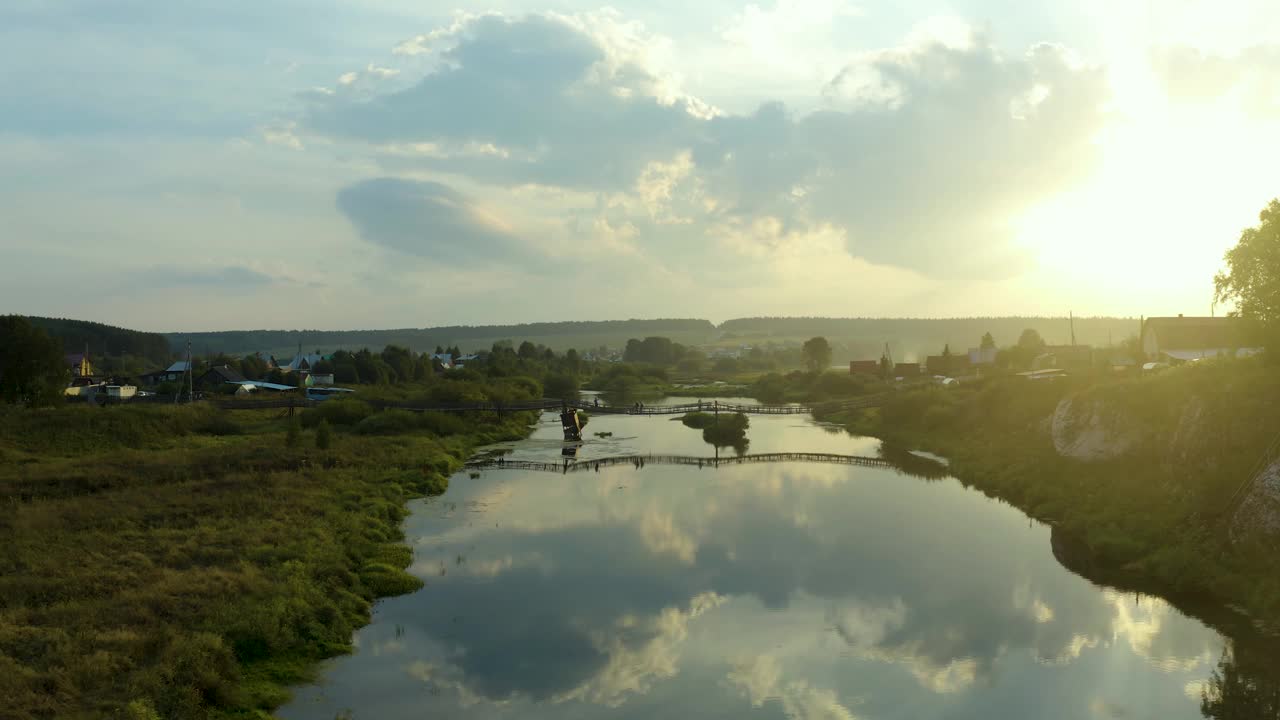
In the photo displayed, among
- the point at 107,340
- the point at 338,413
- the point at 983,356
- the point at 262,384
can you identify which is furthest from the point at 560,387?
the point at 107,340

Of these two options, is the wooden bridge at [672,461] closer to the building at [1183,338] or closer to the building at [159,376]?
the building at [1183,338]

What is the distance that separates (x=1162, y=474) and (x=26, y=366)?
7588cm

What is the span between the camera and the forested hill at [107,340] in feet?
544

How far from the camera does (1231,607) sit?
2464cm

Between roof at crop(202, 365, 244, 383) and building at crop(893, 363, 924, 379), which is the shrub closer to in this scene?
roof at crop(202, 365, 244, 383)

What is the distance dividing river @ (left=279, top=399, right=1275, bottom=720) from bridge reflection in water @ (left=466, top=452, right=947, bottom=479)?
13009mm

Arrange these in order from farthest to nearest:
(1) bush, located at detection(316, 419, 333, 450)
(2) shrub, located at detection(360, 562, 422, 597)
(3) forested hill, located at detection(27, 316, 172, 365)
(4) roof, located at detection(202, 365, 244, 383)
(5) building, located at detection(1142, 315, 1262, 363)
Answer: (3) forested hill, located at detection(27, 316, 172, 365), (4) roof, located at detection(202, 365, 244, 383), (5) building, located at detection(1142, 315, 1262, 363), (1) bush, located at detection(316, 419, 333, 450), (2) shrub, located at detection(360, 562, 422, 597)

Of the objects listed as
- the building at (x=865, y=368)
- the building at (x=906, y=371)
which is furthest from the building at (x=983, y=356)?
the building at (x=865, y=368)

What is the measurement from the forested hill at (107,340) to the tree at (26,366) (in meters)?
113

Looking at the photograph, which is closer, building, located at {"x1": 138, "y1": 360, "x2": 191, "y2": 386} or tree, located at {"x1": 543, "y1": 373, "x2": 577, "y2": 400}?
building, located at {"x1": 138, "y1": 360, "x2": 191, "y2": 386}

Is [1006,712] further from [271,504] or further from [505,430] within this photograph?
[505,430]

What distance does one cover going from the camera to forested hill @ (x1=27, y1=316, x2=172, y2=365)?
166 meters

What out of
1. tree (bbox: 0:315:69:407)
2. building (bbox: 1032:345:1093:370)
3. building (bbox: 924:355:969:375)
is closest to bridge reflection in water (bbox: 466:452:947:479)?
building (bbox: 1032:345:1093:370)

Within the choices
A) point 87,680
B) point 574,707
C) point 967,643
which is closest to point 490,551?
point 574,707
